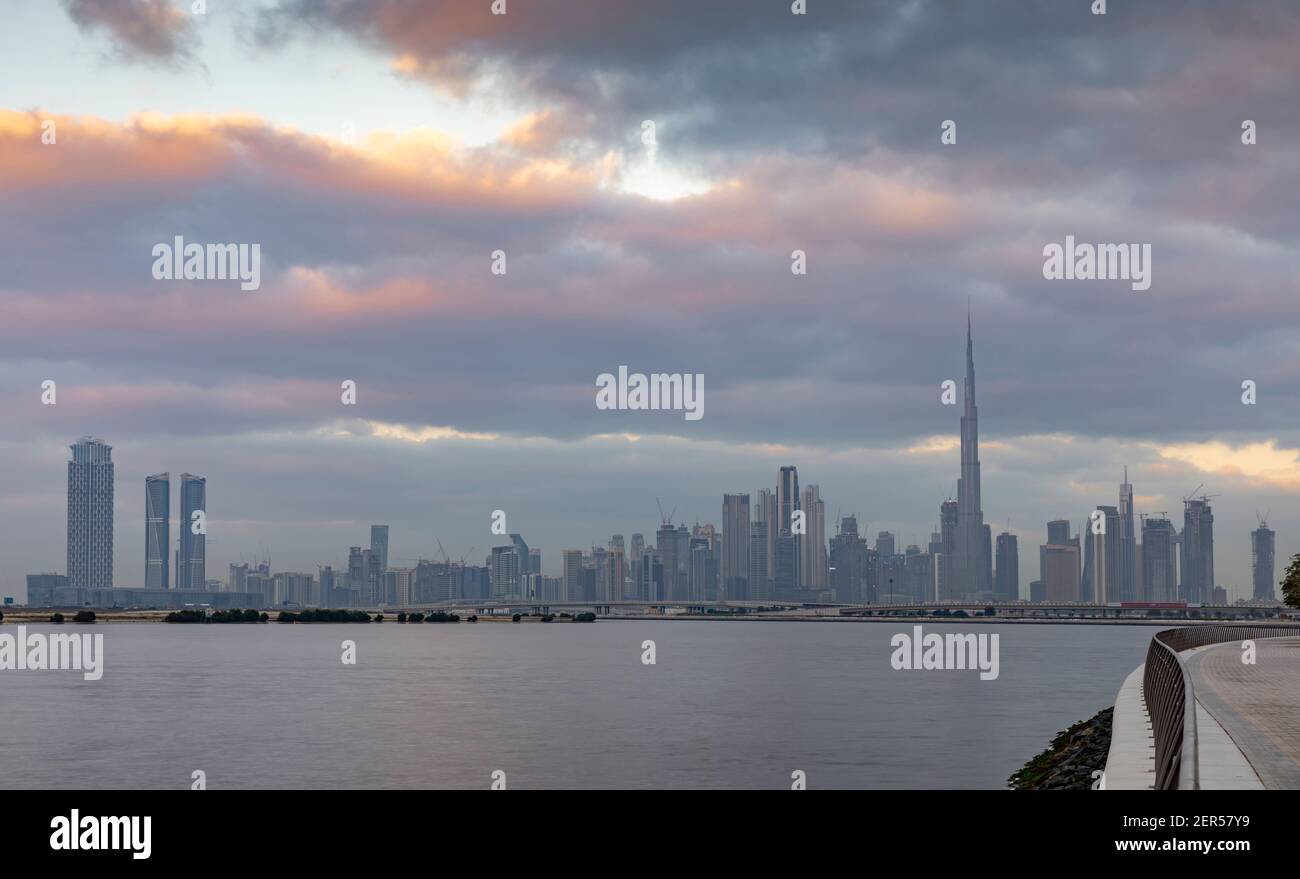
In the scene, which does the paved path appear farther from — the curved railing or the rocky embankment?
the rocky embankment

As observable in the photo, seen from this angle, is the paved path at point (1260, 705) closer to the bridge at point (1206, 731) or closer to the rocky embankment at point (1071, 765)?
the bridge at point (1206, 731)

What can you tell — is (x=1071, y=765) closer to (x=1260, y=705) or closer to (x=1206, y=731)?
(x=1260, y=705)

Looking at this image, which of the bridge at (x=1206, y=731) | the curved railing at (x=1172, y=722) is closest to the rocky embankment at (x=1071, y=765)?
the bridge at (x=1206, y=731)

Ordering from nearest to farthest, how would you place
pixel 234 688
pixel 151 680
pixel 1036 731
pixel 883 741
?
pixel 883 741
pixel 1036 731
pixel 234 688
pixel 151 680

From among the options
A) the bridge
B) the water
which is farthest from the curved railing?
the water

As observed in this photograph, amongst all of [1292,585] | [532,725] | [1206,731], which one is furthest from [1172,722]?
[1292,585]
